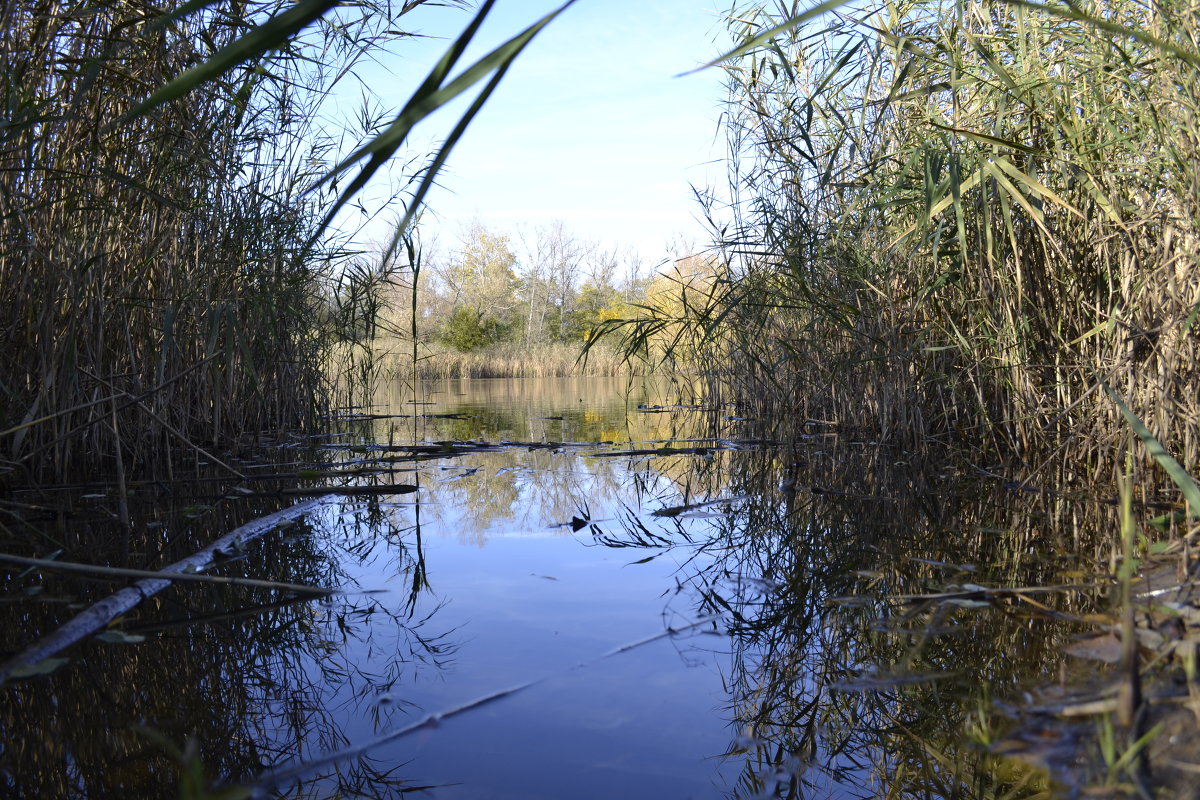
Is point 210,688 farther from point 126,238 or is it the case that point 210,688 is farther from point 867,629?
point 126,238

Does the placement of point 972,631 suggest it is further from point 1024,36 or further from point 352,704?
point 1024,36

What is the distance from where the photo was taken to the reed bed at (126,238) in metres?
2.47

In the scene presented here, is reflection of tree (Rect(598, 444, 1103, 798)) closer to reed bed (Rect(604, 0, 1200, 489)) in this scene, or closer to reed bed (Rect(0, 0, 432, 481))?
reed bed (Rect(604, 0, 1200, 489))

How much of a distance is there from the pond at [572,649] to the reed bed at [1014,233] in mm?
452

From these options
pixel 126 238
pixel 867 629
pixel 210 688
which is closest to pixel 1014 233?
pixel 867 629

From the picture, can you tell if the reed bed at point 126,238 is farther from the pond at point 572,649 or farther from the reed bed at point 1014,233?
the reed bed at point 1014,233

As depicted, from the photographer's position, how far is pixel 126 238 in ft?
10.7

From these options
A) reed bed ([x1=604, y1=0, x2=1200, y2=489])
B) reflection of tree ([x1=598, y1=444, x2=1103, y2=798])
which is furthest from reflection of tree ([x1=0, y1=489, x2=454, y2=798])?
reed bed ([x1=604, y1=0, x2=1200, y2=489])

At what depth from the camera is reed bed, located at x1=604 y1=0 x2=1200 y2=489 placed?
2.33 meters

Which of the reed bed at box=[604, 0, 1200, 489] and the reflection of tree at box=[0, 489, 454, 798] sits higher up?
the reed bed at box=[604, 0, 1200, 489]

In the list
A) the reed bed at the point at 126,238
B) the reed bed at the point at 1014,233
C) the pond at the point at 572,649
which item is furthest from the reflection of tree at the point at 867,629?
the reed bed at the point at 126,238

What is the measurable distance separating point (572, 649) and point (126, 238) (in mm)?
2678

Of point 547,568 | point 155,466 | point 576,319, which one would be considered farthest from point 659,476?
point 576,319

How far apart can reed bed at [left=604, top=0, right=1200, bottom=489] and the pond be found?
17.8 inches
